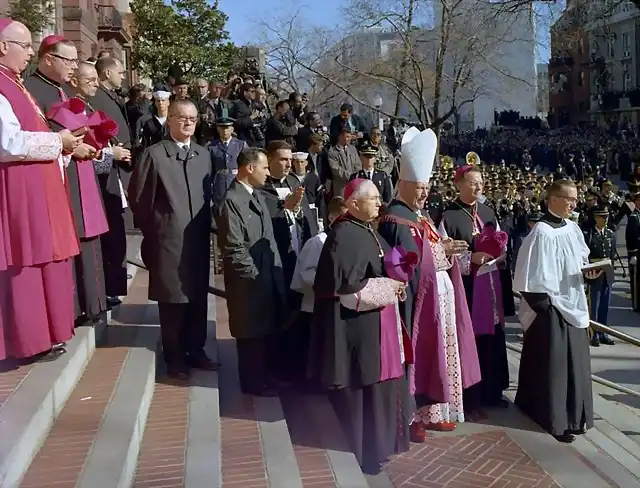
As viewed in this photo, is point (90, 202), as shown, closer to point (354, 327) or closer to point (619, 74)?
point (354, 327)

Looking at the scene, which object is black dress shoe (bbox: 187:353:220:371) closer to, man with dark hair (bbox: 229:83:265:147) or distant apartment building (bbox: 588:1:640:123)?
man with dark hair (bbox: 229:83:265:147)

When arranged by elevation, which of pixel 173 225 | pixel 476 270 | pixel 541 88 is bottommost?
pixel 476 270

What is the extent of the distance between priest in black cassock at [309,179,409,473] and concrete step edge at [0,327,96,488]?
1.57 m

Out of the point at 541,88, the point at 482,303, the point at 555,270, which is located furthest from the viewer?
the point at 541,88

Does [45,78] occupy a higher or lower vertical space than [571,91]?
lower

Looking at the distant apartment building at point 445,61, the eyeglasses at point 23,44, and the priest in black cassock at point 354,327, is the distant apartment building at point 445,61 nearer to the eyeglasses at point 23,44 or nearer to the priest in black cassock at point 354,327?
the priest in black cassock at point 354,327

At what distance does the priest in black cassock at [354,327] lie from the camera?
16.5 feet

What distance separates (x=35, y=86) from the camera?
507cm

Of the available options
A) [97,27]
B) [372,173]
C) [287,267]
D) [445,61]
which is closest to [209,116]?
[372,173]

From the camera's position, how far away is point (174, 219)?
5309 mm

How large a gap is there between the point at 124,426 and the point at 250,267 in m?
1.62

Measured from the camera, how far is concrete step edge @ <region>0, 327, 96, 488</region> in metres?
3.42

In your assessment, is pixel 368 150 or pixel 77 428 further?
pixel 368 150

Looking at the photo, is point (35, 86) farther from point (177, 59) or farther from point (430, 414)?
point (177, 59)
